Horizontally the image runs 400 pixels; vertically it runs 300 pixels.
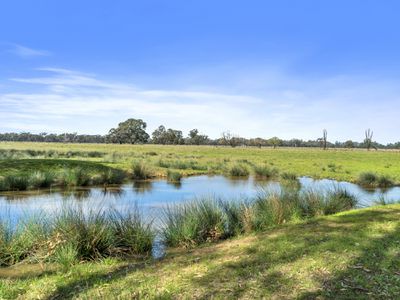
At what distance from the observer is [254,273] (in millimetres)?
4949

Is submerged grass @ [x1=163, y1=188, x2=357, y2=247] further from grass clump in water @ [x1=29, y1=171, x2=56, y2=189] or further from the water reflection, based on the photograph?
grass clump in water @ [x1=29, y1=171, x2=56, y2=189]

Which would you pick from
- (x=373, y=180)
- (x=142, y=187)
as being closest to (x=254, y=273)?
(x=142, y=187)

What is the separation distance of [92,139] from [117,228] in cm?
16956

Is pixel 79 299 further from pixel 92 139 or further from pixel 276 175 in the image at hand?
pixel 92 139

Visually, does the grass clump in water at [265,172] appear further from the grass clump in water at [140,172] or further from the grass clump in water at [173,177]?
the grass clump in water at [140,172]

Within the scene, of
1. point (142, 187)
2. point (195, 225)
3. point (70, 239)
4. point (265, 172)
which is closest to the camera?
point (70, 239)

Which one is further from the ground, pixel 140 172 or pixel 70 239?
pixel 70 239

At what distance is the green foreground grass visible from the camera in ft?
14.4

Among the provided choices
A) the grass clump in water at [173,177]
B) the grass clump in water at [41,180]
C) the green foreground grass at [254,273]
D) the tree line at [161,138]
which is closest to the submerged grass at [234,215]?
the green foreground grass at [254,273]

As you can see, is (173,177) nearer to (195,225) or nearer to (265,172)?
(265,172)

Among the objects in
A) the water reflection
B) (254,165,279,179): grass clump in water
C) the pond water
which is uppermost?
(254,165,279,179): grass clump in water

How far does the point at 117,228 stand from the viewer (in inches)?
305

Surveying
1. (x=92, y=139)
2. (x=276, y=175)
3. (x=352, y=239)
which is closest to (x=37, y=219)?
(x=352, y=239)

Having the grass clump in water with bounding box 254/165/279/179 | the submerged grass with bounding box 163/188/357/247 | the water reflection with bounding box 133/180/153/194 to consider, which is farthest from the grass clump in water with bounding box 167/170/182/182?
the submerged grass with bounding box 163/188/357/247
